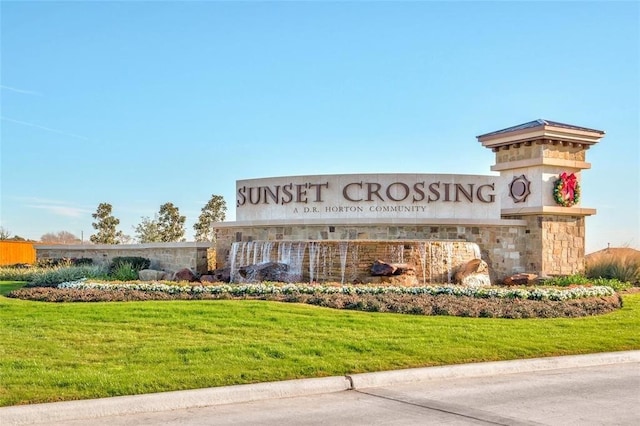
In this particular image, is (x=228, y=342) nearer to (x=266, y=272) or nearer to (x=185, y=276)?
(x=266, y=272)

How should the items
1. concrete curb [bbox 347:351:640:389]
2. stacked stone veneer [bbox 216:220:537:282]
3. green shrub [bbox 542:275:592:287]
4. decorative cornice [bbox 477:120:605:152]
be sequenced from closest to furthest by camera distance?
concrete curb [bbox 347:351:640:389] < green shrub [bbox 542:275:592:287] < stacked stone veneer [bbox 216:220:537:282] < decorative cornice [bbox 477:120:605:152]

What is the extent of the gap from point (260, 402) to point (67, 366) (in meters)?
2.57

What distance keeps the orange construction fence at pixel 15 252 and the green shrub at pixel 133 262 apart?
13.8 m

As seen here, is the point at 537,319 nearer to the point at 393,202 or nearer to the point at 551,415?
the point at 551,415

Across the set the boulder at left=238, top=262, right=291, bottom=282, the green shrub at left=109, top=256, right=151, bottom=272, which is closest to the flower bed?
the boulder at left=238, top=262, right=291, bottom=282

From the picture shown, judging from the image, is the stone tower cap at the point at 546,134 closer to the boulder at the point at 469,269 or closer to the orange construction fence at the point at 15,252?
the boulder at the point at 469,269

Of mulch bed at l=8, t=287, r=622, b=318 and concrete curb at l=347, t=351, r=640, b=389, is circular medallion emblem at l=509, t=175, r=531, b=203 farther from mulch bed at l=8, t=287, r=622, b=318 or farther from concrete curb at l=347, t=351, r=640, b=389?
concrete curb at l=347, t=351, r=640, b=389

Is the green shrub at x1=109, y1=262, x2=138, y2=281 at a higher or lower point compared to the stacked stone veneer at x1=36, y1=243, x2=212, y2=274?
lower

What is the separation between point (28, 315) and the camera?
12609mm

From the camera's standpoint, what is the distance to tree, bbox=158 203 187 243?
41531 mm

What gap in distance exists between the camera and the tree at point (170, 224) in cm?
4153

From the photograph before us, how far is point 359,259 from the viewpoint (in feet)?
66.6

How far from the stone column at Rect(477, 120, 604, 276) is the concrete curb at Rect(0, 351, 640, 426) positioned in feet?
44.1

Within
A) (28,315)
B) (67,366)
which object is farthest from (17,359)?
(28,315)
